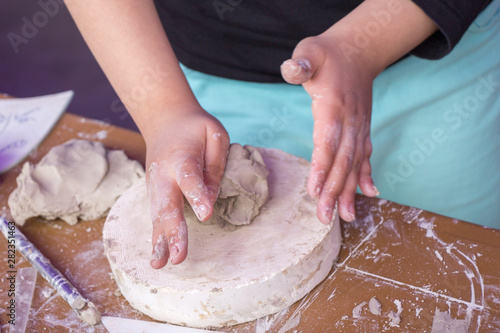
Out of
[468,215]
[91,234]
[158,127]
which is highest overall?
[158,127]

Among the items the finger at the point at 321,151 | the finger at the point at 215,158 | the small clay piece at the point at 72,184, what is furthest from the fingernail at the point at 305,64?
the small clay piece at the point at 72,184

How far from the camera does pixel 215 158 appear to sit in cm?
103

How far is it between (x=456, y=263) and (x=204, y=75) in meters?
0.81

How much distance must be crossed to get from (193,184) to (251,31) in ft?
1.75

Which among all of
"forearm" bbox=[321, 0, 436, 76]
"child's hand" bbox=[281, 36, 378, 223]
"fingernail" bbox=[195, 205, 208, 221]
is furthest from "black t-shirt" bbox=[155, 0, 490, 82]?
"fingernail" bbox=[195, 205, 208, 221]

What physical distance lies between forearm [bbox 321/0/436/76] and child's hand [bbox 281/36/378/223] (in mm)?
32

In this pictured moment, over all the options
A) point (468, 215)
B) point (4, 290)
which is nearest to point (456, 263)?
point (468, 215)

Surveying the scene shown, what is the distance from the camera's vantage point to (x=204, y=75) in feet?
4.76

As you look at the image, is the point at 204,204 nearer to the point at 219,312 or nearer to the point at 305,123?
the point at 219,312

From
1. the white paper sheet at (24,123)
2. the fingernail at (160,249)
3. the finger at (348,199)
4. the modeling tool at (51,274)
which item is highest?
the fingernail at (160,249)

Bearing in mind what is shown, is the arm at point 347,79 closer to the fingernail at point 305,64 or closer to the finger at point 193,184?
the fingernail at point 305,64

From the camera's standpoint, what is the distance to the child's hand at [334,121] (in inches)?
39.4

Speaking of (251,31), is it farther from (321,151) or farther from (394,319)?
(394,319)

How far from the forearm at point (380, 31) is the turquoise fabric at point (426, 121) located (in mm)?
198
